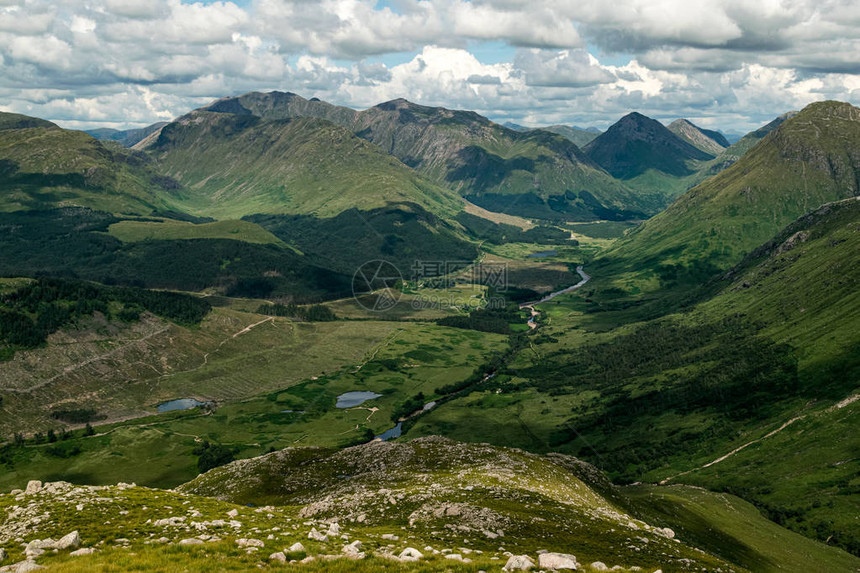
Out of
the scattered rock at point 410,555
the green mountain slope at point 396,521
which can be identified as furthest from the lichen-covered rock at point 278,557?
the scattered rock at point 410,555

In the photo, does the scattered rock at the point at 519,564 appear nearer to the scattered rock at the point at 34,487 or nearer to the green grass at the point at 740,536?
the scattered rock at the point at 34,487

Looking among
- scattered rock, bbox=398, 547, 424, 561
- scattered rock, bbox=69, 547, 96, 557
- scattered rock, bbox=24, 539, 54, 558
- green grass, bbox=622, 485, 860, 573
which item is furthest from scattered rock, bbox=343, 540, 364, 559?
green grass, bbox=622, 485, 860, 573

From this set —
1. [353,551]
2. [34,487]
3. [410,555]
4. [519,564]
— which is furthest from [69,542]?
[519,564]

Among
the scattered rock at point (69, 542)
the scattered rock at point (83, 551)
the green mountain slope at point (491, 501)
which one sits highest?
the scattered rock at point (83, 551)

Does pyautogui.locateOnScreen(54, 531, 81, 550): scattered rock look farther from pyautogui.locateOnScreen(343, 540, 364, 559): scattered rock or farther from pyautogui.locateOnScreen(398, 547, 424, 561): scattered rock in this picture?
pyautogui.locateOnScreen(398, 547, 424, 561): scattered rock

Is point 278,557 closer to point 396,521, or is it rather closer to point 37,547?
point 37,547

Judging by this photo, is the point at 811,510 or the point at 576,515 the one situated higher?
the point at 576,515

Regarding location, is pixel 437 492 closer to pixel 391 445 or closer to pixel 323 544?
pixel 323 544

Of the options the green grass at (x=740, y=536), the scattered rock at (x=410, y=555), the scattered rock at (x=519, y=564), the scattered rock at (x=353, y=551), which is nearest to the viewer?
the scattered rock at (x=519, y=564)

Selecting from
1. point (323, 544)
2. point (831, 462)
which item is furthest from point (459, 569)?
point (831, 462)
